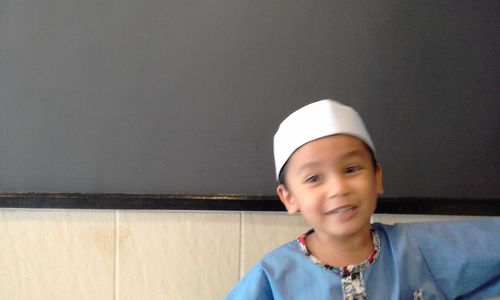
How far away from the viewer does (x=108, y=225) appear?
890 mm

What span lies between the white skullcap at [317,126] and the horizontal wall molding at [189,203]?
0.49 ft

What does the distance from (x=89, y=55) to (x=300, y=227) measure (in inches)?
19.2

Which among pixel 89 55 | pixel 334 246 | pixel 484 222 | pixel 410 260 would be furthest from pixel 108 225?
pixel 484 222

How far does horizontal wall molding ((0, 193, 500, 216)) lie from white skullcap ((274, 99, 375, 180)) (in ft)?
0.49

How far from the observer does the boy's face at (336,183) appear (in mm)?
698

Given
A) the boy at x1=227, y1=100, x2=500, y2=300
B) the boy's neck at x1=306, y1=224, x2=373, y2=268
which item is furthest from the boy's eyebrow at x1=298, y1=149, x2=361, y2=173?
the boy's neck at x1=306, y1=224, x2=373, y2=268

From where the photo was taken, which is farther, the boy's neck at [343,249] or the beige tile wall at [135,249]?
the beige tile wall at [135,249]

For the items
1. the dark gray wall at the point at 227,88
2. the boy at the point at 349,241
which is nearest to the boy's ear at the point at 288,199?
the boy at the point at 349,241

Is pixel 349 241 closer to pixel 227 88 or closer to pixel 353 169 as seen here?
pixel 353 169

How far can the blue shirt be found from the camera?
0.73m

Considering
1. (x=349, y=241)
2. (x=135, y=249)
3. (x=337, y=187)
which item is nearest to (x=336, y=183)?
(x=337, y=187)

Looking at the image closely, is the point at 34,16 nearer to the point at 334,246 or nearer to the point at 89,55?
the point at 89,55

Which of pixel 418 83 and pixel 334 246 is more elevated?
pixel 418 83

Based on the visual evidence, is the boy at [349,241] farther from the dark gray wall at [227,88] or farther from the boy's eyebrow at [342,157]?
the dark gray wall at [227,88]
